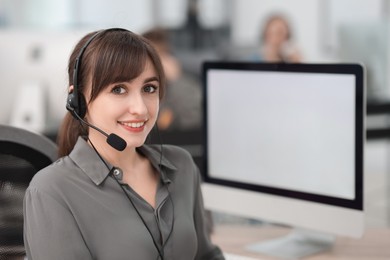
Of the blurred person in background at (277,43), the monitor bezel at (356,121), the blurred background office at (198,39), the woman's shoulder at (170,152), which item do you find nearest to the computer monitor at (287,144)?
the monitor bezel at (356,121)

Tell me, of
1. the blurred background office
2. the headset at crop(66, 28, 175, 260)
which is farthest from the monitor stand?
the blurred background office

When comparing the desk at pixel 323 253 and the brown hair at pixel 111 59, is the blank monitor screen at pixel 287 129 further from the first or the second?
the brown hair at pixel 111 59

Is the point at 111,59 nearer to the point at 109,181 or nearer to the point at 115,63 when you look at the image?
the point at 115,63

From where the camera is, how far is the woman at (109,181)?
1.21 m

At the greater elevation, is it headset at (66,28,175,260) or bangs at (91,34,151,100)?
bangs at (91,34,151,100)

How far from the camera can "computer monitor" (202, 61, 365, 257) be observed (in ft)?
5.29

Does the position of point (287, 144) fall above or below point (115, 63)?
below

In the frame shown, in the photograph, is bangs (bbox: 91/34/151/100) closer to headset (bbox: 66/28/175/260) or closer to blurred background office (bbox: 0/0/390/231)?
headset (bbox: 66/28/175/260)

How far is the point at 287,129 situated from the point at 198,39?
517 cm

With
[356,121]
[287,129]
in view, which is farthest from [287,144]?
[356,121]

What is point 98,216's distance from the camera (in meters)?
1.25

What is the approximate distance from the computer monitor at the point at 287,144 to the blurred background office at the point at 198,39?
0.77m

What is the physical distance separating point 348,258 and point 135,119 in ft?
2.22

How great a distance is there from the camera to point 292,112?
1.72 metres
